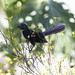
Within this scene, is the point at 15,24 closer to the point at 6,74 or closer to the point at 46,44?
the point at 46,44

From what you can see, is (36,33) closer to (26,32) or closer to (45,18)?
(26,32)

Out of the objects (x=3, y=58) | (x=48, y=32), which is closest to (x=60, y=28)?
(x=48, y=32)

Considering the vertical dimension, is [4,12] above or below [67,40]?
above

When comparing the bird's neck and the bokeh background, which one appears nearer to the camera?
the bird's neck

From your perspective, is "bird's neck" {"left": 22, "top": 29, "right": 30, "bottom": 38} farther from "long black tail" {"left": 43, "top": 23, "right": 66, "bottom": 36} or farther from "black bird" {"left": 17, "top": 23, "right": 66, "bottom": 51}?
"long black tail" {"left": 43, "top": 23, "right": 66, "bottom": 36}

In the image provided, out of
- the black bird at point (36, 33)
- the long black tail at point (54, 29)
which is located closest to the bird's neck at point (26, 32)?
the black bird at point (36, 33)

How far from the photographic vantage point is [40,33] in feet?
3.26

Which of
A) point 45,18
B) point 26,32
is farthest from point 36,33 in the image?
point 45,18

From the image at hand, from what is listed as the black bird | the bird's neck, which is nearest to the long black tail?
the black bird

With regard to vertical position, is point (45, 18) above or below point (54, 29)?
above

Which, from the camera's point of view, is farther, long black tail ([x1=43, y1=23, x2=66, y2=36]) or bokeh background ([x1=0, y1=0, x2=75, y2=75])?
bokeh background ([x1=0, y1=0, x2=75, y2=75])

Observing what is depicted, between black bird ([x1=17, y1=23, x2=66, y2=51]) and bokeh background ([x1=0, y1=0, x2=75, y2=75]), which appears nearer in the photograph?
black bird ([x1=17, y1=23, x2=66, y2=51])

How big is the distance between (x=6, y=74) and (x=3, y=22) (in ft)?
1.51

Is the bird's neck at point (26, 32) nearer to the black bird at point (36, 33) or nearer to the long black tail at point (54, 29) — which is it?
the black bird at point (36, 33)
